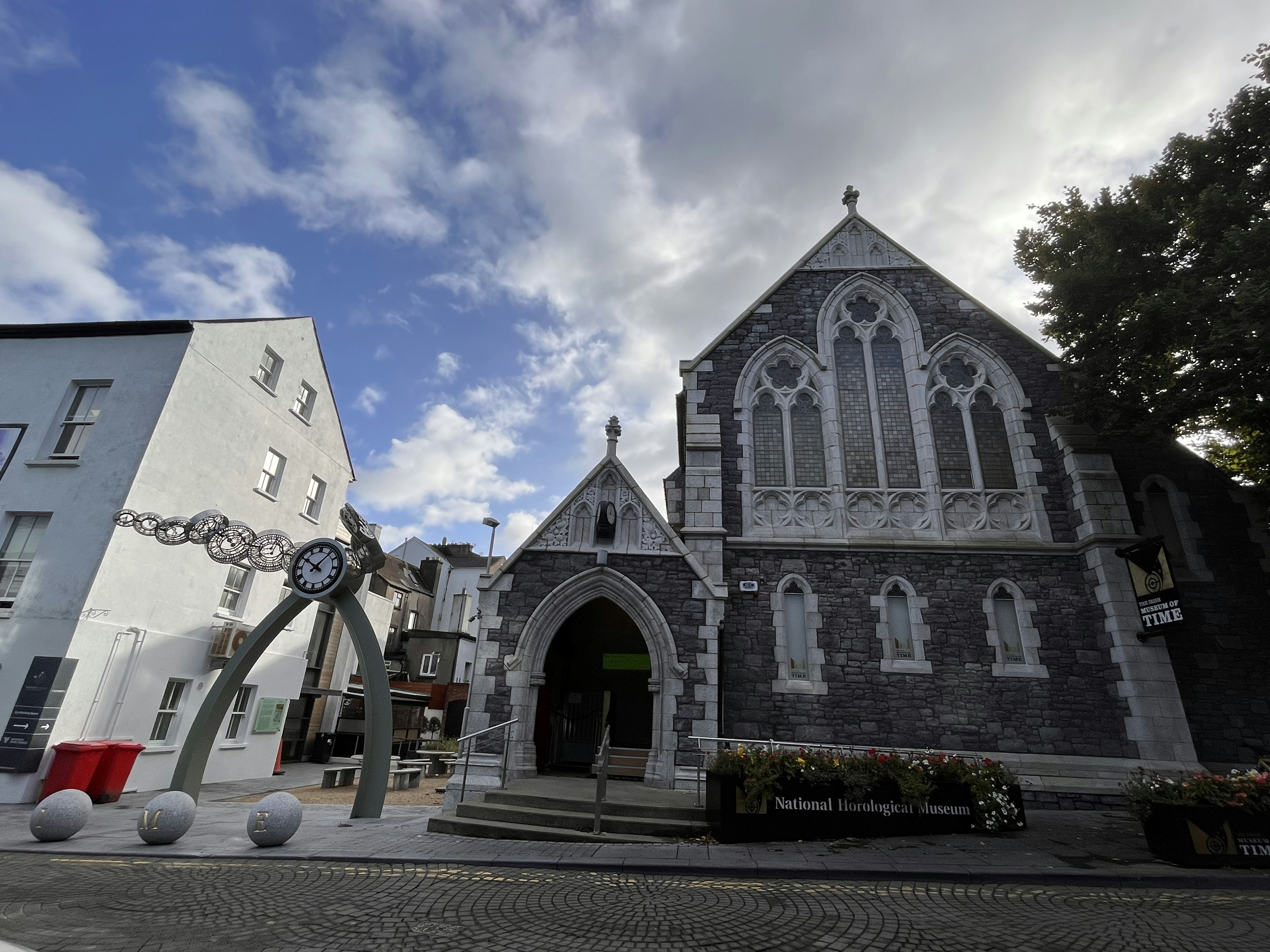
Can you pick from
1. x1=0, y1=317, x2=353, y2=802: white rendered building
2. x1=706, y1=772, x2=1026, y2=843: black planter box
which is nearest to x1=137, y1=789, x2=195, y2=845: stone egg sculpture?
x1=0, y1=317, x2=353, y2=802: white rendered building

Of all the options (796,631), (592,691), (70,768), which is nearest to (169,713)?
(70,768)

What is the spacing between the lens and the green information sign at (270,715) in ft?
57.3

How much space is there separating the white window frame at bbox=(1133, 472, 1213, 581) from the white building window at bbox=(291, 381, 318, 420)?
23394 millimetres

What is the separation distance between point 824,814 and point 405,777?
39.8 ft

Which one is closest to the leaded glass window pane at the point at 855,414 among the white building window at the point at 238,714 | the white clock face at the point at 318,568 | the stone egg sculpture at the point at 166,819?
the white clock face at the point at 318,568

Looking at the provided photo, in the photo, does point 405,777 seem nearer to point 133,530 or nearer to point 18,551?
point 133,530

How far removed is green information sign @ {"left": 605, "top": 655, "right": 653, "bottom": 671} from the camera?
1367 centimetres

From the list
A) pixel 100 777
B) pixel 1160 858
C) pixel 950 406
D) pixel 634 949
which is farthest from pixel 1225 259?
pixel 100 777

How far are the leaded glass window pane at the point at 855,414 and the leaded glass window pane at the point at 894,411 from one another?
0.31 metres

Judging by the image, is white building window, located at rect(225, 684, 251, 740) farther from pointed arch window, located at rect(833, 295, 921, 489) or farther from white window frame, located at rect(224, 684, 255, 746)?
pointed arch window, located at rect(833, 295, 921, 489)

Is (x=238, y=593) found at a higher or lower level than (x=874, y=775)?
higher

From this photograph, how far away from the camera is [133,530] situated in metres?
13.4

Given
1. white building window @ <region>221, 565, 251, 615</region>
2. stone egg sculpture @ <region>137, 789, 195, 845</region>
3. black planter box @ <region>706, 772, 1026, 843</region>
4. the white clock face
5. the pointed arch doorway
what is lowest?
stone egg sculpture @ <region>137, 789, 195, 845</region>

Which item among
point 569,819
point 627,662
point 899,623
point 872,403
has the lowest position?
point 569,819
